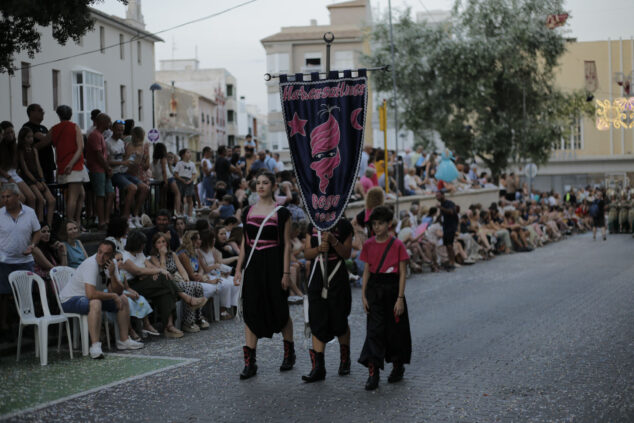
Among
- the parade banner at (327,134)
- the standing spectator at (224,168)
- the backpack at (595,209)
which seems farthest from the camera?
the backpack at (595,209)

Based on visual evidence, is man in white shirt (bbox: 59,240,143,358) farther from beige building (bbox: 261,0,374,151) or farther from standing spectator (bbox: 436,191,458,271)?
beige building (bbox: 261,0,374,151)

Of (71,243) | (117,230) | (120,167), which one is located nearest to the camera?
(71,243)

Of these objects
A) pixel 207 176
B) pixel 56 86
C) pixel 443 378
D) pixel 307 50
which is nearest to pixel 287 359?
pixel 443 378

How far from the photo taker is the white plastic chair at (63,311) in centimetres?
1044

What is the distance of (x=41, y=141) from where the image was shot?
43.3 feet

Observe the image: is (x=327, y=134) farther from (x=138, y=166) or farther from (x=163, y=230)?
(x=138, y=166)

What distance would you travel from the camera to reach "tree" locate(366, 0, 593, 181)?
140ft

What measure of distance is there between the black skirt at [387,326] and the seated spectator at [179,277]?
4.59 metres

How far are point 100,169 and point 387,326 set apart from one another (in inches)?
304

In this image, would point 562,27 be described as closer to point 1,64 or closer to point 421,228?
point 421,228

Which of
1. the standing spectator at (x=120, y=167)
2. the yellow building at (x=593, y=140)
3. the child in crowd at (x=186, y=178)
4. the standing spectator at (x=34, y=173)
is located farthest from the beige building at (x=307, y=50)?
the standing spectator at (x=34, y=173)

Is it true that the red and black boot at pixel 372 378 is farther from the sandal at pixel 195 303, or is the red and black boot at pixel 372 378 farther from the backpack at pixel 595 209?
the backpack at pixel 595 209

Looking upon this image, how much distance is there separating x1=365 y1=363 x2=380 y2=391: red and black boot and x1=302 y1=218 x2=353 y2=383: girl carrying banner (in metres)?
0.56

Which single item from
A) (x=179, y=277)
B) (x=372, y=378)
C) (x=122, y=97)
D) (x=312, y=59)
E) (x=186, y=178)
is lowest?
(x=372, y=378)
